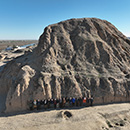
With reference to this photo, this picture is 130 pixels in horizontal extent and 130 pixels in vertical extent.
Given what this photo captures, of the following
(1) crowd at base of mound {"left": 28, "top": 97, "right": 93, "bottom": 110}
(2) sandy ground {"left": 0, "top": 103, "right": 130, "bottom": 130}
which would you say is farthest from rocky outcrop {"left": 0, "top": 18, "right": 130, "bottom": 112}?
(2) sandy ground {"left": 0, "top": 103, "right": 130, "bottom": 130}

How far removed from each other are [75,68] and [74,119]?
4446 mm

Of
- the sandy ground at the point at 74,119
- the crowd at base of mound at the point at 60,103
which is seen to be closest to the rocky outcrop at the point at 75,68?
the crowd at base of mound at the point at 60,103

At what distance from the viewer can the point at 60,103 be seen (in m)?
8.45

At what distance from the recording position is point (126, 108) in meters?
8.34

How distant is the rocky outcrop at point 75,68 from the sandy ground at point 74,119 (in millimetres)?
1047

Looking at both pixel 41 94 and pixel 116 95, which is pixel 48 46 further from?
pixel 116 95

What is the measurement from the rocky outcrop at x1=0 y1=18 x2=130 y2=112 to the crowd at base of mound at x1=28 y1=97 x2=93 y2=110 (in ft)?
1.45

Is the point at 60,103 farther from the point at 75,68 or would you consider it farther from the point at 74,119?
the point at 75,68

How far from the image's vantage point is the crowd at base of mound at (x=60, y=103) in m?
8.20

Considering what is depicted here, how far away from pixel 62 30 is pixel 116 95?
8.47 meters

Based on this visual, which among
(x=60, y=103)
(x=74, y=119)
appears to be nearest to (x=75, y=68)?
(x=60, y=103)

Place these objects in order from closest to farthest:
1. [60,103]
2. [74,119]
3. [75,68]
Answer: [74,119] → [60,103] → [75,68]

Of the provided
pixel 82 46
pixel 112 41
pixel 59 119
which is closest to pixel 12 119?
pixel 59 119

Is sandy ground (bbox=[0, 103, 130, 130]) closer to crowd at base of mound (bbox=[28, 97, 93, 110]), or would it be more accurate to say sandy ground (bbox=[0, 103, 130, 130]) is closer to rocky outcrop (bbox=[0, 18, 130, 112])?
crowd at base of mound (bbox=[28, 97, 93, 110])
